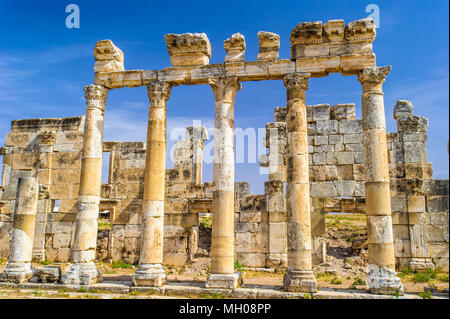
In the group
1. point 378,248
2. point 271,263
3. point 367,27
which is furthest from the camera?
point 271,263

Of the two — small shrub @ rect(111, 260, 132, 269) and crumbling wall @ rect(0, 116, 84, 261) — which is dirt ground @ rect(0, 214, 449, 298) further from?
crumbling wall @ rect(0, 116, 84, 261)

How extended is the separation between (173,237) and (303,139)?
9580mm

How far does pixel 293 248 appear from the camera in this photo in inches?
466

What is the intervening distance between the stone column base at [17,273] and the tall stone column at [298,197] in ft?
29.7

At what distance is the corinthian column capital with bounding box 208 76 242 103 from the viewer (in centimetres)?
1320

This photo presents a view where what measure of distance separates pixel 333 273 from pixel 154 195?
341 inches

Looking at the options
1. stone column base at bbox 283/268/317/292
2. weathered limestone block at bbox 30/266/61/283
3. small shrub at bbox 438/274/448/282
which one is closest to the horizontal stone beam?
stone column base at bbox 283/268/317/292

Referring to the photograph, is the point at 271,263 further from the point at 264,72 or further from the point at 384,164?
the point at 264,72

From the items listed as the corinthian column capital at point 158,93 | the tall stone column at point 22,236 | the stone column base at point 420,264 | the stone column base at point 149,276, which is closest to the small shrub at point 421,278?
the stone column base at point 420,264

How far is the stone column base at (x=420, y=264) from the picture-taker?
16.1 metres

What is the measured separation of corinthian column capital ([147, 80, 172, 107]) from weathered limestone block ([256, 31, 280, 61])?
347 centimetres

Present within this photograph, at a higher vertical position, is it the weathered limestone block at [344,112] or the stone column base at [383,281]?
the weathered limestone block at [344,112]

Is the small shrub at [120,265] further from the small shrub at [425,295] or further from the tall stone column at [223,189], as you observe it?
the small shrub at [425,295]
